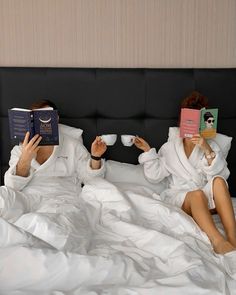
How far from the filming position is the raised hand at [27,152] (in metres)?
1.98

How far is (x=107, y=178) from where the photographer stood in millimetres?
2271

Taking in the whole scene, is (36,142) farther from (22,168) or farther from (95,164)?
(95,164)

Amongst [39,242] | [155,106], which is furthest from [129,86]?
[39,242]

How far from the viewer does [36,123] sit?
6.55 ft

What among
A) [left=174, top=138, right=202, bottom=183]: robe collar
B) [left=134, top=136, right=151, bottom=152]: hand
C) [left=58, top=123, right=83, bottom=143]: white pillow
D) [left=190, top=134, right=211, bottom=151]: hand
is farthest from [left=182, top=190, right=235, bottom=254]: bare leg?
[left=58, top=123, right=83, bottom=143]: white pillow

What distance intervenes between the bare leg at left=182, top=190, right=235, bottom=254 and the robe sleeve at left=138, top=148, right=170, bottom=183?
0.22m

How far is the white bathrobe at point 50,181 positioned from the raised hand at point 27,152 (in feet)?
0.12

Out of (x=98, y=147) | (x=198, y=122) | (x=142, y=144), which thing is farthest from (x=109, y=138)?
(x=198, y=122)

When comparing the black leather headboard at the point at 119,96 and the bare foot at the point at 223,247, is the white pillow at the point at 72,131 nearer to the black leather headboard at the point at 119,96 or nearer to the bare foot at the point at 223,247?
the black leather headboard at the point at 119,96

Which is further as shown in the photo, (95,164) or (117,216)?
(95,164)

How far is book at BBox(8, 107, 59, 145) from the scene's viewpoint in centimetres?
196

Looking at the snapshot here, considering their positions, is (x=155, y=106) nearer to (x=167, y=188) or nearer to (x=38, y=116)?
(x=167, y=188)

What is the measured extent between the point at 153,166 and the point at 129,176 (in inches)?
6.4

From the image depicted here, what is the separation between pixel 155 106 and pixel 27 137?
788 millimetres
